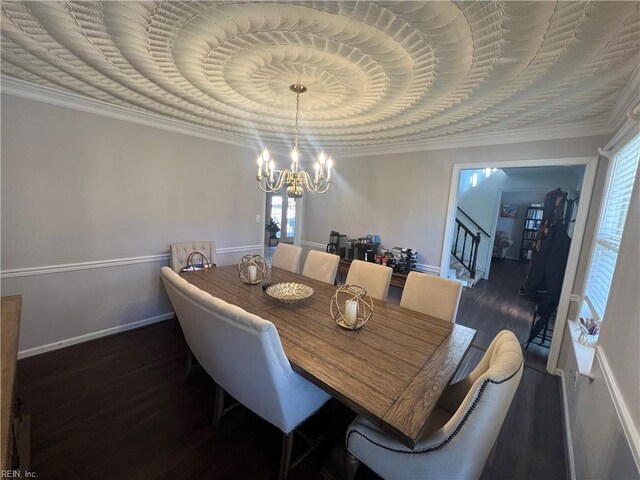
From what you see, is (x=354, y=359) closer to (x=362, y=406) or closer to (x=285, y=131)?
(x=362, y=406)

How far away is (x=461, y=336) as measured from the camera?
1590 millimetres

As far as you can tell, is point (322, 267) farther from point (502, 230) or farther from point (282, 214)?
point (502, 230)

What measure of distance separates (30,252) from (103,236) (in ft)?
1.68

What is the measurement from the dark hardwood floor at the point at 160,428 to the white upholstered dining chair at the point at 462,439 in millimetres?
553

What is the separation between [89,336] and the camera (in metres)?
2.59


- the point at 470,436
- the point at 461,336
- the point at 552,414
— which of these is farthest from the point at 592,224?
the point at 470,436

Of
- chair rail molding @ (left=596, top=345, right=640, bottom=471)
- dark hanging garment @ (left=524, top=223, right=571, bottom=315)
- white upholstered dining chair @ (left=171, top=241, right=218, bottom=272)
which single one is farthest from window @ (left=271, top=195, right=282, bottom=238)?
chair rail molding @ (left=596, top=345, right=640, bottom=471)

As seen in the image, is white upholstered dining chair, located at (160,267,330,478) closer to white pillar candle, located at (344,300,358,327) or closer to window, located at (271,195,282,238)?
white pillar candle, located at (344,300,358,327)

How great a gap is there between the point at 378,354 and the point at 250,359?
65 centimetres

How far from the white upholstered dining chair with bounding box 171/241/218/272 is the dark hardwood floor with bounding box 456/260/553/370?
10.7 ft

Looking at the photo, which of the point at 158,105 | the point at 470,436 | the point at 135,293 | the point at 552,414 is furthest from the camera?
the point at 135,293

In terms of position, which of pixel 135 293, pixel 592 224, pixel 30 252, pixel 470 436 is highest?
pixel 592 224

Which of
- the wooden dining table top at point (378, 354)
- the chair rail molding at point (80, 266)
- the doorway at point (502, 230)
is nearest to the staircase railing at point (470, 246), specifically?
the doorway at point (502, 230)

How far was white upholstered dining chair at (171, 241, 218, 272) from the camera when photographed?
9.71 ft
